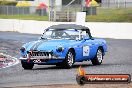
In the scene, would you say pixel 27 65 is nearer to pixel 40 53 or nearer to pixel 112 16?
pixel 40 53

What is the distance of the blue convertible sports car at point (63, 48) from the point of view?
58.5ft

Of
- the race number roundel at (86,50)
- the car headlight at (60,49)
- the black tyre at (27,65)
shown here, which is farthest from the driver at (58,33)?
the black tyre at (27,65)

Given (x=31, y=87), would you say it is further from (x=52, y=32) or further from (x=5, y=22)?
(x=5, y=22)

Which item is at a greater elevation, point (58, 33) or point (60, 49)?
point (58, 33)

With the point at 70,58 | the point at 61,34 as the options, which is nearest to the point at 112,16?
the point at 61,34

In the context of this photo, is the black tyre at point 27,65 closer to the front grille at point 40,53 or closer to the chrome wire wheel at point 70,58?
the front grille at point 40,53

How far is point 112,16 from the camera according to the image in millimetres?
52125

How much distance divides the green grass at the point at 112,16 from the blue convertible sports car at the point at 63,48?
1140 inches

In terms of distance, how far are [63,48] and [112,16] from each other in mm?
34586

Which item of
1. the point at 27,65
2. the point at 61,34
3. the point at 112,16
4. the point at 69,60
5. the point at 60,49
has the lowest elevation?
the point at 27,65

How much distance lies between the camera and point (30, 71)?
57.6ft

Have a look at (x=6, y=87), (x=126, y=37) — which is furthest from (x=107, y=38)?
(x=6, y=87)

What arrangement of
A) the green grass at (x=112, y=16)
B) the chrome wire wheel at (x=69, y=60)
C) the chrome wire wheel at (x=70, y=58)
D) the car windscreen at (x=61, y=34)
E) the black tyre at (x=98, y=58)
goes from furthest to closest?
the green grass at (x=112, y=16)
the black tyre at (x=98, y=58)
the car windscreen at (x=61, y=34)
the chrome wire wheel at (x=70, y=58)
the chrome wire wheel at (x=69, y=60)

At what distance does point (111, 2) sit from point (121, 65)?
47441 mm
